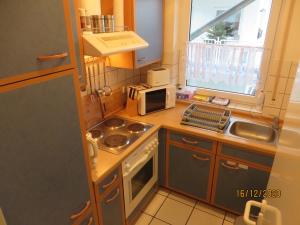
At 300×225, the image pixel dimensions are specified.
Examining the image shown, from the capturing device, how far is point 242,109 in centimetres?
229

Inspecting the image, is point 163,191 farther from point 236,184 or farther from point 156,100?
point 156,100

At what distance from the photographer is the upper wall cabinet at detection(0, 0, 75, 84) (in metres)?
0.78

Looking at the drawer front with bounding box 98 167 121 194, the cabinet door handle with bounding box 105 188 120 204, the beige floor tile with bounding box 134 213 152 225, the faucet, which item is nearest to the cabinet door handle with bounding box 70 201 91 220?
the drawer front with bounding box 98 167 121 194

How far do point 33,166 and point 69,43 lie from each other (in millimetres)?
544

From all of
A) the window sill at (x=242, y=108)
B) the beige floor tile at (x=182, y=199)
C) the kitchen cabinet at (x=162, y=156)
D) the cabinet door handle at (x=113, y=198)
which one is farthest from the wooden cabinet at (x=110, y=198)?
the window sill at (x=242, y=108)

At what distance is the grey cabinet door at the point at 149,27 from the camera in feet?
6.24

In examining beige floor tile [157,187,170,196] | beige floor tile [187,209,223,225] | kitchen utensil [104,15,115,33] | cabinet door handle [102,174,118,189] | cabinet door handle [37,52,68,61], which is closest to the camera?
cabinet door handle [37,52,68,61]

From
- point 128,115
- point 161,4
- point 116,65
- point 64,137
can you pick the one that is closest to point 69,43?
point 64,137

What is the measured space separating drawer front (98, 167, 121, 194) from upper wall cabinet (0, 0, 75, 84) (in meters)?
0.80

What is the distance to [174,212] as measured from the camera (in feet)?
7.24

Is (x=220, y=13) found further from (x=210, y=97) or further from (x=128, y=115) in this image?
(x=128, y=115)

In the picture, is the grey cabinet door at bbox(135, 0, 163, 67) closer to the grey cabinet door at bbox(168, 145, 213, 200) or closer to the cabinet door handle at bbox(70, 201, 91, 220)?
the grey cabinet door at bbox(168, 145, 213, 200)

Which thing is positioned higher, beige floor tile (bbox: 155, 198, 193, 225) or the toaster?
the toaster

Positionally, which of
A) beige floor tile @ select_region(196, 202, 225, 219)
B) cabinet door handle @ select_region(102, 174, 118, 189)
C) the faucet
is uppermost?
the faucet
